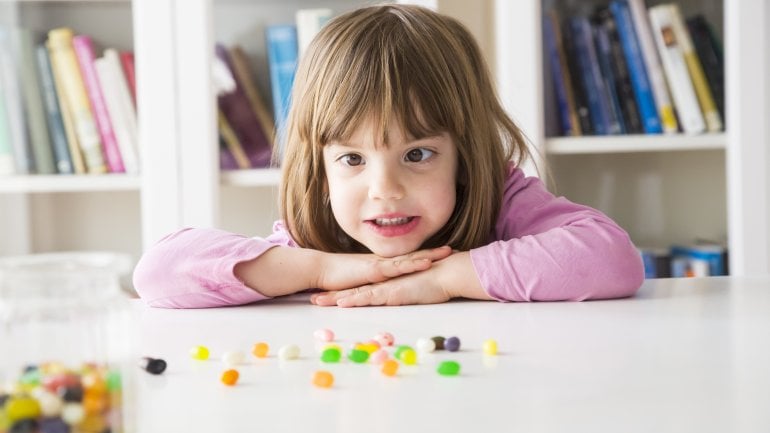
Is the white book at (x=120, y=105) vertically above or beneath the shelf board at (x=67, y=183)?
above

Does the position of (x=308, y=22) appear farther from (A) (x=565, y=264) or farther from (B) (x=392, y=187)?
(A) (x=565, y=264)

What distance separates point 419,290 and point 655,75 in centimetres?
128

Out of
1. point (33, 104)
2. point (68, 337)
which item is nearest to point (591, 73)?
point (33, 104)

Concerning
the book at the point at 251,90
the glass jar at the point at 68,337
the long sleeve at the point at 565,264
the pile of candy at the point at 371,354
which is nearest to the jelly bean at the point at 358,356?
the pile of candy at the point at 371,354

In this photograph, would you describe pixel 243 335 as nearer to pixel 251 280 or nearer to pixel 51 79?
pixel 251 280

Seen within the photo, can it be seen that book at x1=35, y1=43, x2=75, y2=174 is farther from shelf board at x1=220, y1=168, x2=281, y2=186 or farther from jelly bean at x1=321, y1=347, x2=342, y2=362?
jelly bean at x1=321, y1=347, x2=342, y2=362

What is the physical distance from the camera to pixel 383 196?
3.87ft

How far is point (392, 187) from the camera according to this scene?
1177 millimetres

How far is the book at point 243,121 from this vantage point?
6.87 ft

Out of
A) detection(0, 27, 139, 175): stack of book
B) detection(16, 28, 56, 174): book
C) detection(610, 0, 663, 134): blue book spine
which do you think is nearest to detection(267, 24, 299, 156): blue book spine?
detection(0, 27, 139, 175): stack of book

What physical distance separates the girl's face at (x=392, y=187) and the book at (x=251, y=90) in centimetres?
90

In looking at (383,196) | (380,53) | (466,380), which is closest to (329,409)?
(466,380)

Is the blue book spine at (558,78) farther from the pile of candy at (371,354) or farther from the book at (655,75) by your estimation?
the pile of candy at (371,354)

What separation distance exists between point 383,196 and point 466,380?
1.84 ft
